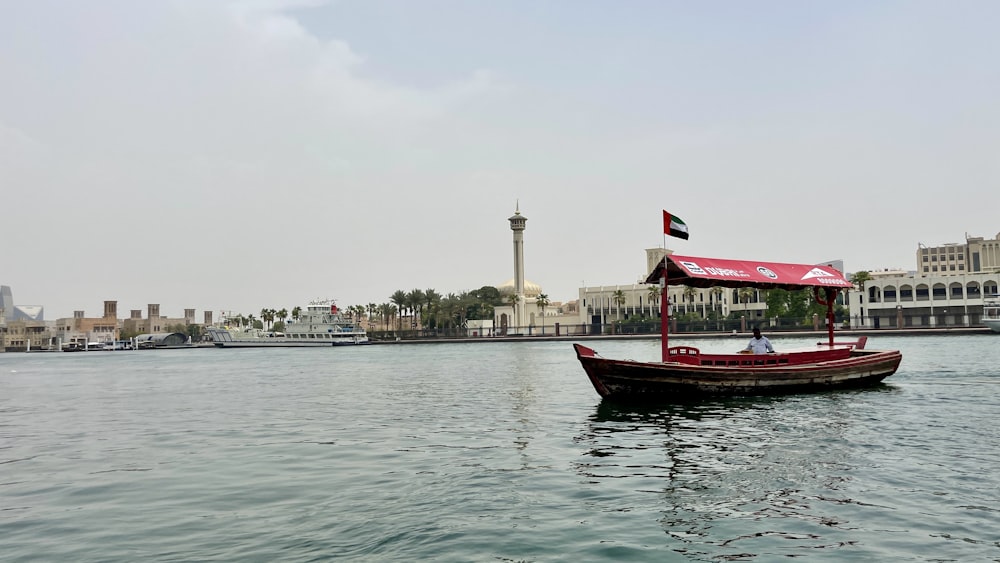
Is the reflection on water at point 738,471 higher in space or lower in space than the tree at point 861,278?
lower

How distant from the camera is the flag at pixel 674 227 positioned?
78.9 ft

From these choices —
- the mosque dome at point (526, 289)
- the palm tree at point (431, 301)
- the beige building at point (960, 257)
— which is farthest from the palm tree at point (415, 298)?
the beige building at point (960, 257)

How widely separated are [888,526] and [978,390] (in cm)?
1942

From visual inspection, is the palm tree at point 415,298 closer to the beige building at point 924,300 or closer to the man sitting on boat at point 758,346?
the beige building at point 924,300

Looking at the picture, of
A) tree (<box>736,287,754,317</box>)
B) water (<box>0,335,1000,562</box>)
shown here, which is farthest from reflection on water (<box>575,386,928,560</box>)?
tree (<box>736,287,754,317</box>)

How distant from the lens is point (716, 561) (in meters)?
7.76

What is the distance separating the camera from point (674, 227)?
24.2m

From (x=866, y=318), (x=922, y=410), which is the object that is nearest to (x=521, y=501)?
(x=922, y=410)

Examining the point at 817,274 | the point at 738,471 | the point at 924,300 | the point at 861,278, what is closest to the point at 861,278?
the point at 861,278

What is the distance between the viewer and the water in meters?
8.55

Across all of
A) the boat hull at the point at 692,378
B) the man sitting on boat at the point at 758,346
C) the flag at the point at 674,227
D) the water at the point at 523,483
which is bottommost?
the water at the point at 523,483

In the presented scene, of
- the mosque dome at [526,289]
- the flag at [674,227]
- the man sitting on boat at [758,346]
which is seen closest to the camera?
the flag at [674,227]

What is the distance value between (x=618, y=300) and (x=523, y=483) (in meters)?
125

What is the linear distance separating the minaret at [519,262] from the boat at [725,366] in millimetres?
116290
